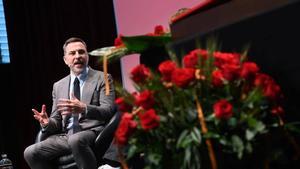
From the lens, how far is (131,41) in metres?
1.53

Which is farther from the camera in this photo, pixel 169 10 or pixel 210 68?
pixel 169 10

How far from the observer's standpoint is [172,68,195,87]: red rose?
1.23 meters

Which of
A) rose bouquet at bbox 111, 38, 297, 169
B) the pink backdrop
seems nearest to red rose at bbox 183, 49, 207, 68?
rose bouquet at bbox 111, 38, 297, 169

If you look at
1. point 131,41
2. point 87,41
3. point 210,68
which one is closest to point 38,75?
point 87,41

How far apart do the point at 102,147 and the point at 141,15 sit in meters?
1.55

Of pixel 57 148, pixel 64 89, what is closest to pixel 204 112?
pixel 57 148

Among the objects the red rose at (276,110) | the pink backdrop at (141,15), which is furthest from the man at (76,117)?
the red rose at (276,110)

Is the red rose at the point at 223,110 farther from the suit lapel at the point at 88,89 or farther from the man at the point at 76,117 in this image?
the suit lapel at the point at 88,89

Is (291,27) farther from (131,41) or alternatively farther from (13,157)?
(13,157)

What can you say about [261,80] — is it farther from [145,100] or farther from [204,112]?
[145,100]

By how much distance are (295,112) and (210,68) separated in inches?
10.5

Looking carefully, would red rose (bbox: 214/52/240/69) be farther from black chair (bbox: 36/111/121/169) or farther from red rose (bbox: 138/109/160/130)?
black chair (bbox: 36/111/121/169)

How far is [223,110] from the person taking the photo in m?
1.19

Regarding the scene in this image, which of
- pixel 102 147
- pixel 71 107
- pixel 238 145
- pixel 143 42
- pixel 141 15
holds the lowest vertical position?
pixel 102 147
